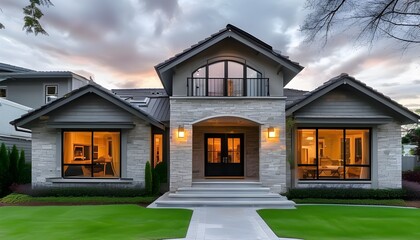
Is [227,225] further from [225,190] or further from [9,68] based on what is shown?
[9,68]

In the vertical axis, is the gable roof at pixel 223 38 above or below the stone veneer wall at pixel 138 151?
above

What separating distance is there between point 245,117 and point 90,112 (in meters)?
6.79

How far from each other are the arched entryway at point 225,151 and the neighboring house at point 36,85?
10850 mm

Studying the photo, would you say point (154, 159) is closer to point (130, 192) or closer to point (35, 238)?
point (130, 192)

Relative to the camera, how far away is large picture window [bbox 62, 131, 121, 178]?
15.3 meters

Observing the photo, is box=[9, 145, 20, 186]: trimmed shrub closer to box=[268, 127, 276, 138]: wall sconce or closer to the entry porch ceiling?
the entry porch ceiling

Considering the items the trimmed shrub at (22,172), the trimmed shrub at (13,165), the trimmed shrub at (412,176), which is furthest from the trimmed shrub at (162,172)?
the trimmed shrub at (412,176)

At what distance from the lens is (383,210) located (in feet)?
39.6

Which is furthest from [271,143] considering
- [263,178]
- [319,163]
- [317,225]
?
[317,225]

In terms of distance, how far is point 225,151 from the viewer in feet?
55.2

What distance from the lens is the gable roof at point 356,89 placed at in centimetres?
1449

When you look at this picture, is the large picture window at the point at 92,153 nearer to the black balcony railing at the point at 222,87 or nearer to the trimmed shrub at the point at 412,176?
the black balcony railing at the point at 222,87

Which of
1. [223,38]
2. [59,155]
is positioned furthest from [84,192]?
[223,38]

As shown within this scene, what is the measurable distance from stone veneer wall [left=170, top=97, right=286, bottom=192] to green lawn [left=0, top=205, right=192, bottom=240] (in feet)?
10.4
